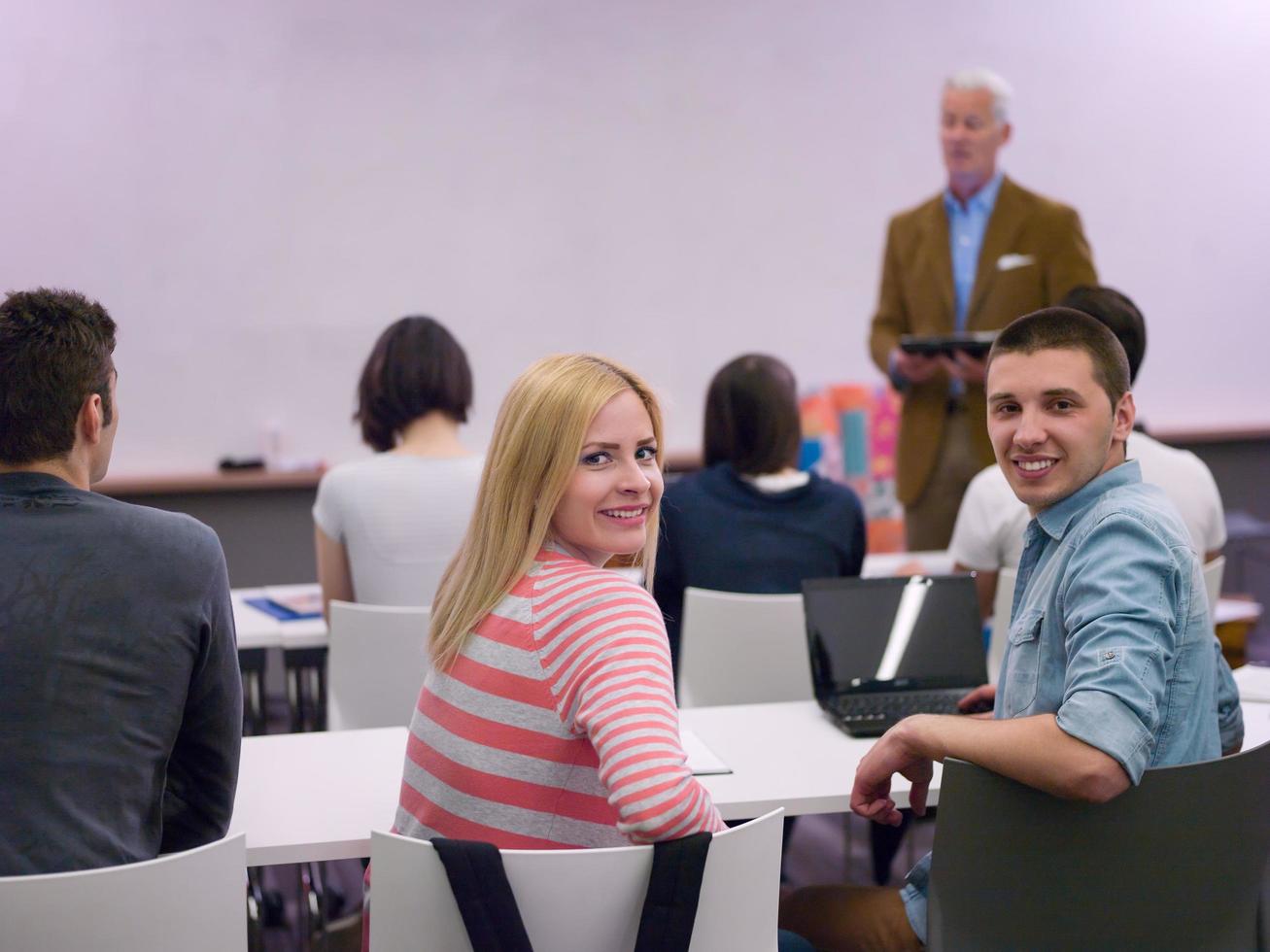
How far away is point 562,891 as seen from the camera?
4.21 ft

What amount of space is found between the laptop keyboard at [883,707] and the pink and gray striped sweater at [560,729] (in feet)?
2.66

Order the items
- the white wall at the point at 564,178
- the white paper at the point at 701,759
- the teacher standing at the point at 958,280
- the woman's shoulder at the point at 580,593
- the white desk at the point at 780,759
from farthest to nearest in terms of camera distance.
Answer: the white wall at the point at 564,178, the teacher standing at the point at 958,280, the white paper at the point at 701,759, the white desk at the point at 780,759, the woman's shoulder at the point at 580,593

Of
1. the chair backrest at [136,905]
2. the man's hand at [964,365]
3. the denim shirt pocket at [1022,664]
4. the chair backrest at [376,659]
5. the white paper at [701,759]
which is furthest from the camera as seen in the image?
the man's hand at [964,365]

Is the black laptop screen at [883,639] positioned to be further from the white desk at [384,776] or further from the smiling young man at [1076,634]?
the smiling young man at [1076,634]

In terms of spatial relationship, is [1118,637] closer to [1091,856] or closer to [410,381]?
[1091,856]

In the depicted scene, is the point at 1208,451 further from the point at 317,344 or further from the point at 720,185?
the point at 317,344

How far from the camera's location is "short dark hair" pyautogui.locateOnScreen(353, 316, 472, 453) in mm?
3027

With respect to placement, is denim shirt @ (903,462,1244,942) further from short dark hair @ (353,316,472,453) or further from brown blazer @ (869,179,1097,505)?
brown blazer @ (869,179,1097,505)

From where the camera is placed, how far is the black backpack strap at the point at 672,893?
1.29 meters

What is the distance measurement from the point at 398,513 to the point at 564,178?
275 cm

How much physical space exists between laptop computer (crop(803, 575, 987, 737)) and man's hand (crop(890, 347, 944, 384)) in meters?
2.02

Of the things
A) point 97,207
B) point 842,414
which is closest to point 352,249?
point 97,207

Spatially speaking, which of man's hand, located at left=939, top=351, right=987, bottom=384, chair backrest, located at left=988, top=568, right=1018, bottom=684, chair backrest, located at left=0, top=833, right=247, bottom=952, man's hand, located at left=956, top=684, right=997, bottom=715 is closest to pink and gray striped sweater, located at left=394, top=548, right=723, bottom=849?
chair backrest, located at left=0, top=833, right=247, bottom=952

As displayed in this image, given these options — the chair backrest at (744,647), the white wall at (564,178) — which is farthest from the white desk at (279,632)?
the white wall at (564,178)
